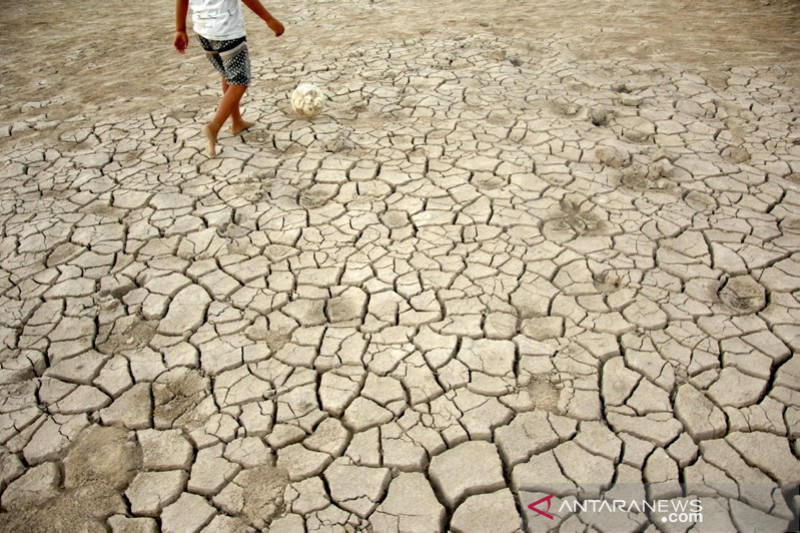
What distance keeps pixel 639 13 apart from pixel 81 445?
7.41 m

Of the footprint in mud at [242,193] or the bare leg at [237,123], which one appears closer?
the footprint in mud at [242,193]

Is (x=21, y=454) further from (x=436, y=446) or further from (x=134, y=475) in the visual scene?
(x=436, y=446)

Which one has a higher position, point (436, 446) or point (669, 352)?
point (669, 352)

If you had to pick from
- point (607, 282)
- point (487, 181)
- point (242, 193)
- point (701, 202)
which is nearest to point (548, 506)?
point (607, 282)

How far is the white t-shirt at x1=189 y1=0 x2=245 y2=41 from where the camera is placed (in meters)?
3.39

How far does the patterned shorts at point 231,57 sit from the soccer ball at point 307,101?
595 millimetres

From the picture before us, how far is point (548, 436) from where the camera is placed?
2053 millimetres

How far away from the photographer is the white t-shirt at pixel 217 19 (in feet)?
11.1

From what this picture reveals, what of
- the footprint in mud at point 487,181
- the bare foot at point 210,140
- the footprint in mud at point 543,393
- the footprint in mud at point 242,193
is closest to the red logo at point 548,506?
the footprint in mud at point 543,393

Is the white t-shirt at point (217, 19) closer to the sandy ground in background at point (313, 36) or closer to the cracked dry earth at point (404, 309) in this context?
the cracked dry earth at point (404, 309)

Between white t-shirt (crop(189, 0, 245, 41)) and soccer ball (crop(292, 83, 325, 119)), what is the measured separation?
0.83 meters

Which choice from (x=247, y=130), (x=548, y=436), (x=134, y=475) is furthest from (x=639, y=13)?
(x=134, y=475)

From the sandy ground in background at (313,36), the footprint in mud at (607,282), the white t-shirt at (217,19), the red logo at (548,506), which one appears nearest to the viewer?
the red logo at (548,506)

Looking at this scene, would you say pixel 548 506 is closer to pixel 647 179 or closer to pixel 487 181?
pixel 487 181
